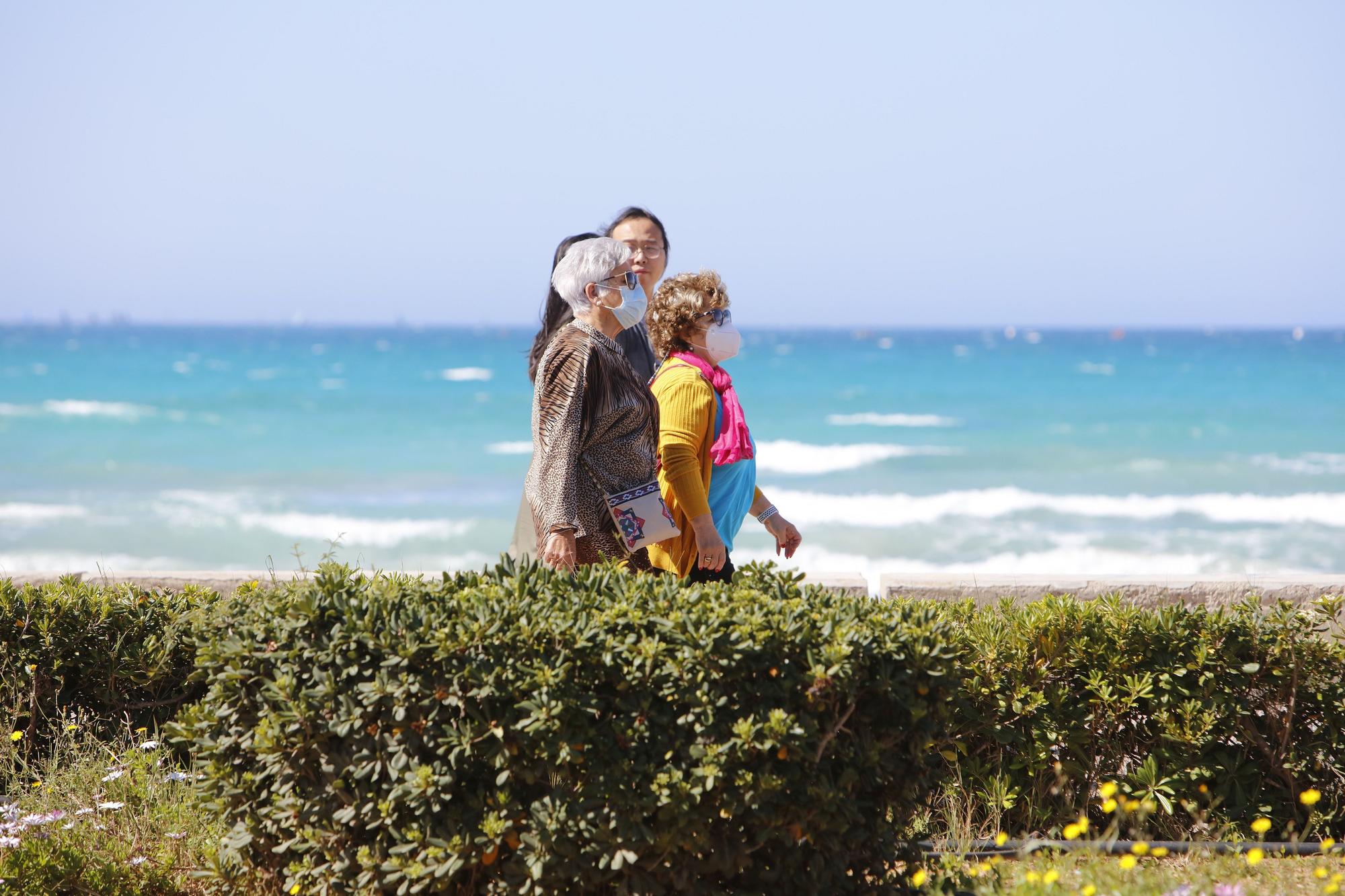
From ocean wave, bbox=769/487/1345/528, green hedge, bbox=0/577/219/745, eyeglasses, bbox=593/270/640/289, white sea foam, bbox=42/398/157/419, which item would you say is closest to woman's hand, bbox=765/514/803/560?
eyeglasses, bbox=593/270/640/289

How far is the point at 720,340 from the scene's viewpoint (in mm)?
3760

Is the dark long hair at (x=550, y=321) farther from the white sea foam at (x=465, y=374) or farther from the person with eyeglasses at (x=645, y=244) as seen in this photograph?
the white sea foam at (x=465, y=374)

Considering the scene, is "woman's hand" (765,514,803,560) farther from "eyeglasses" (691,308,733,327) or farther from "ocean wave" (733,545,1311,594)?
"ocean wave" (733,545,1311,594)

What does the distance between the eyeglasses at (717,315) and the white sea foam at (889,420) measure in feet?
92.7

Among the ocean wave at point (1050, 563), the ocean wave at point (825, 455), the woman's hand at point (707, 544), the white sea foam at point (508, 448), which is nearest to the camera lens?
the woman's hand at point (707, 544)

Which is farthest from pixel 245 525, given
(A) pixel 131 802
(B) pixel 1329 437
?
(B) pixel 1329 437

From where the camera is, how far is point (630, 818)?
247 centimetres

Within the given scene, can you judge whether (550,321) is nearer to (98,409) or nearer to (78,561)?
(78,561)

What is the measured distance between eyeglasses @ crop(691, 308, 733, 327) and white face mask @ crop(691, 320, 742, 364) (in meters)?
0.01

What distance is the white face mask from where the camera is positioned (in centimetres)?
376

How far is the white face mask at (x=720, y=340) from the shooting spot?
3758 millimetres

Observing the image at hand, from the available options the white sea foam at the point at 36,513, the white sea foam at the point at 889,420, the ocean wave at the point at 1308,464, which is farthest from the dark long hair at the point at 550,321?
the white sea foam at the point at 889,420

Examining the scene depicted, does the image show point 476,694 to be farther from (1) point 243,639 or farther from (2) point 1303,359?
(2) point 1303,359

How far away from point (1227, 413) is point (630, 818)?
120 feet
